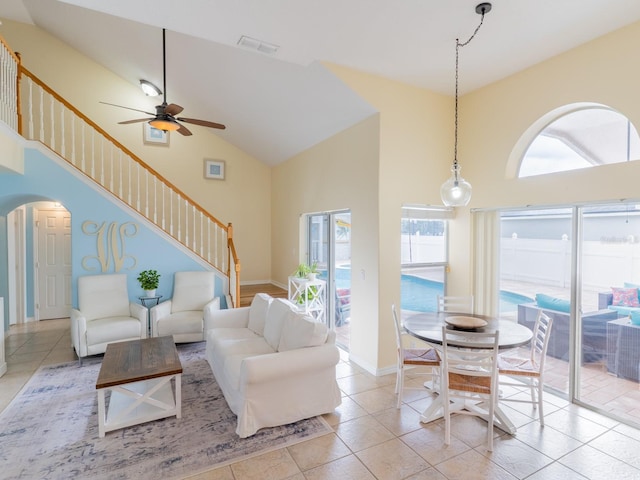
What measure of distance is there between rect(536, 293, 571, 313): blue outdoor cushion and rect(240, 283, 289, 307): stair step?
4127 mm

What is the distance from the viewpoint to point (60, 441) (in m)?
2.66

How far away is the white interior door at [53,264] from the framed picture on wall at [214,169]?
272cm

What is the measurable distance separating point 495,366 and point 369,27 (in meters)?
3.18

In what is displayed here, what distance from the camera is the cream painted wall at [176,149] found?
5.80 m

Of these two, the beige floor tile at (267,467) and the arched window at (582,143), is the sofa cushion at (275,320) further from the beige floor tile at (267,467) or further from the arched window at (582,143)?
the arched window at (582,143)

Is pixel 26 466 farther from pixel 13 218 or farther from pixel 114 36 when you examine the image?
pixel 114 36

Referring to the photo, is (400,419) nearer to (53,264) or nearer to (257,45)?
(257,45)

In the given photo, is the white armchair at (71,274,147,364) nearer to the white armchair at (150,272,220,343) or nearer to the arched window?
the white armchair at (150,272,220,343)

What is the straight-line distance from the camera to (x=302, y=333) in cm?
311

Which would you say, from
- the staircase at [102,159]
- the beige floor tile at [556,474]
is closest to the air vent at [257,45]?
the staircase at [102,159]


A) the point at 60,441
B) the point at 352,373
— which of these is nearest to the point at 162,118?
the point at 60,441

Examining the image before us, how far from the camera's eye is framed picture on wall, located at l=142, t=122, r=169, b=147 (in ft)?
21.4

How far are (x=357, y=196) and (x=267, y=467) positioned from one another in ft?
10.3

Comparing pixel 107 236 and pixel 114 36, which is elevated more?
pixel 114 36
